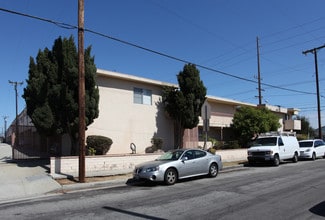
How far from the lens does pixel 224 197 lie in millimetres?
10328

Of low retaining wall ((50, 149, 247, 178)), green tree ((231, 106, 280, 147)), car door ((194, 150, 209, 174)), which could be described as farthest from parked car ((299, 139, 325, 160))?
car door ((194, 150, 209, 174))

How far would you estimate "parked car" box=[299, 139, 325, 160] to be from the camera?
→ 87.7 feet

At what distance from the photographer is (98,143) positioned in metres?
19.5

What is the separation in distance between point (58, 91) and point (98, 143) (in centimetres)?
401

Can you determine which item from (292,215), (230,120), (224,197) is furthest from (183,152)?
(230,120)

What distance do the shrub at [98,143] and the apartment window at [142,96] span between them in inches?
193

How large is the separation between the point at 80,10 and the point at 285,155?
15.9m

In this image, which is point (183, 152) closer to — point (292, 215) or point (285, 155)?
point (292, 215)

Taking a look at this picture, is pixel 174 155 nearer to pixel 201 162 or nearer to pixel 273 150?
pixel 201 162

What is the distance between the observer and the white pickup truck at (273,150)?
2134cm

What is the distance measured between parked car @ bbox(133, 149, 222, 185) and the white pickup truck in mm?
6370

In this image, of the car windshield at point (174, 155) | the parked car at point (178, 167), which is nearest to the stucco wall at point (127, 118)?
the car windshield at point (174, 155)

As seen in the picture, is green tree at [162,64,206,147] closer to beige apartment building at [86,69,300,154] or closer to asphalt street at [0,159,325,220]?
beige apartment building at [86,69,300,154]

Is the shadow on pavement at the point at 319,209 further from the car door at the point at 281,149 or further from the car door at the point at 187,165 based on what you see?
the car door at the point at 281,149
